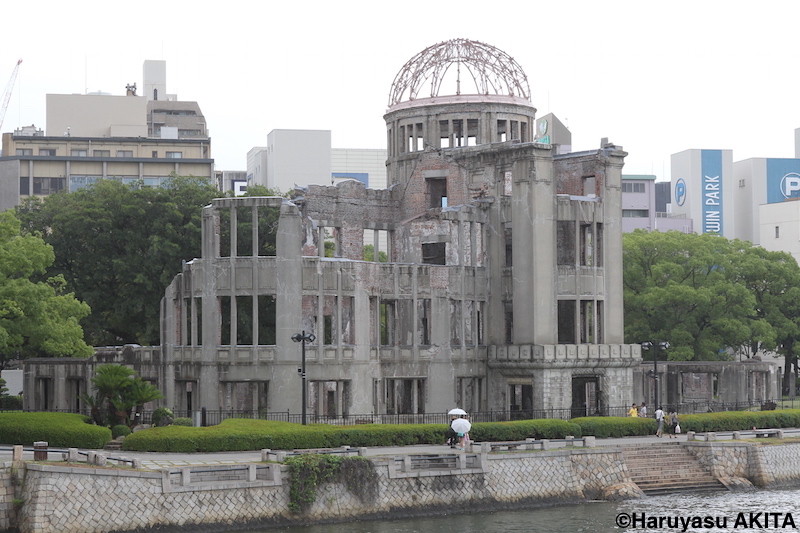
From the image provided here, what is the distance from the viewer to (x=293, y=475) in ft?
147

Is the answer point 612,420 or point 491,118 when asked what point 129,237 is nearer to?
point 491,118

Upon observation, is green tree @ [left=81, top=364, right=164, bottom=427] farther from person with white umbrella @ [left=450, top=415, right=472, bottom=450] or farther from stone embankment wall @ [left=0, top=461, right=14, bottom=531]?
person with white umbrella @ [left=450, top=415, right=472, bottom=450]

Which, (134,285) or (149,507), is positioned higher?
(134,285)

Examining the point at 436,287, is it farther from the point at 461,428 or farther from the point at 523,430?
the point at 461,428

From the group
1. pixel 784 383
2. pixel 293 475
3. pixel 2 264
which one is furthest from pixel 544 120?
pixel 293 475

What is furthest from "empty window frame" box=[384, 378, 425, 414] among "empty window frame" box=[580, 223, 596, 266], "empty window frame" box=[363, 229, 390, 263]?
"empty window frame" box=[580, 223, 596, 266]

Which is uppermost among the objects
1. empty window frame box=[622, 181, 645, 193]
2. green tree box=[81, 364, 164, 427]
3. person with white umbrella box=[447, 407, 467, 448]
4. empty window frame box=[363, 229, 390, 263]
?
empty window frame box=[622, 181, 645, 193]

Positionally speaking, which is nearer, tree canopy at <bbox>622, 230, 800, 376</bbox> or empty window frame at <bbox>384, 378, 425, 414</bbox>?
empty window frame at <bbox>384, 378, 425, 414</bbox>

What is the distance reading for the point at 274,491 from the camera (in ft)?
146

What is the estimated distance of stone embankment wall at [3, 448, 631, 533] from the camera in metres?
40.6

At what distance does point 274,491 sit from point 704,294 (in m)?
49.3

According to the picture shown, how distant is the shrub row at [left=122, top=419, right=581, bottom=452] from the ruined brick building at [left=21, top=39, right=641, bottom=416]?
333 inches

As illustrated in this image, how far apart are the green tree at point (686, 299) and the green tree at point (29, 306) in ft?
Result: 136

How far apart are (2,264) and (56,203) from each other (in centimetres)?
2803
